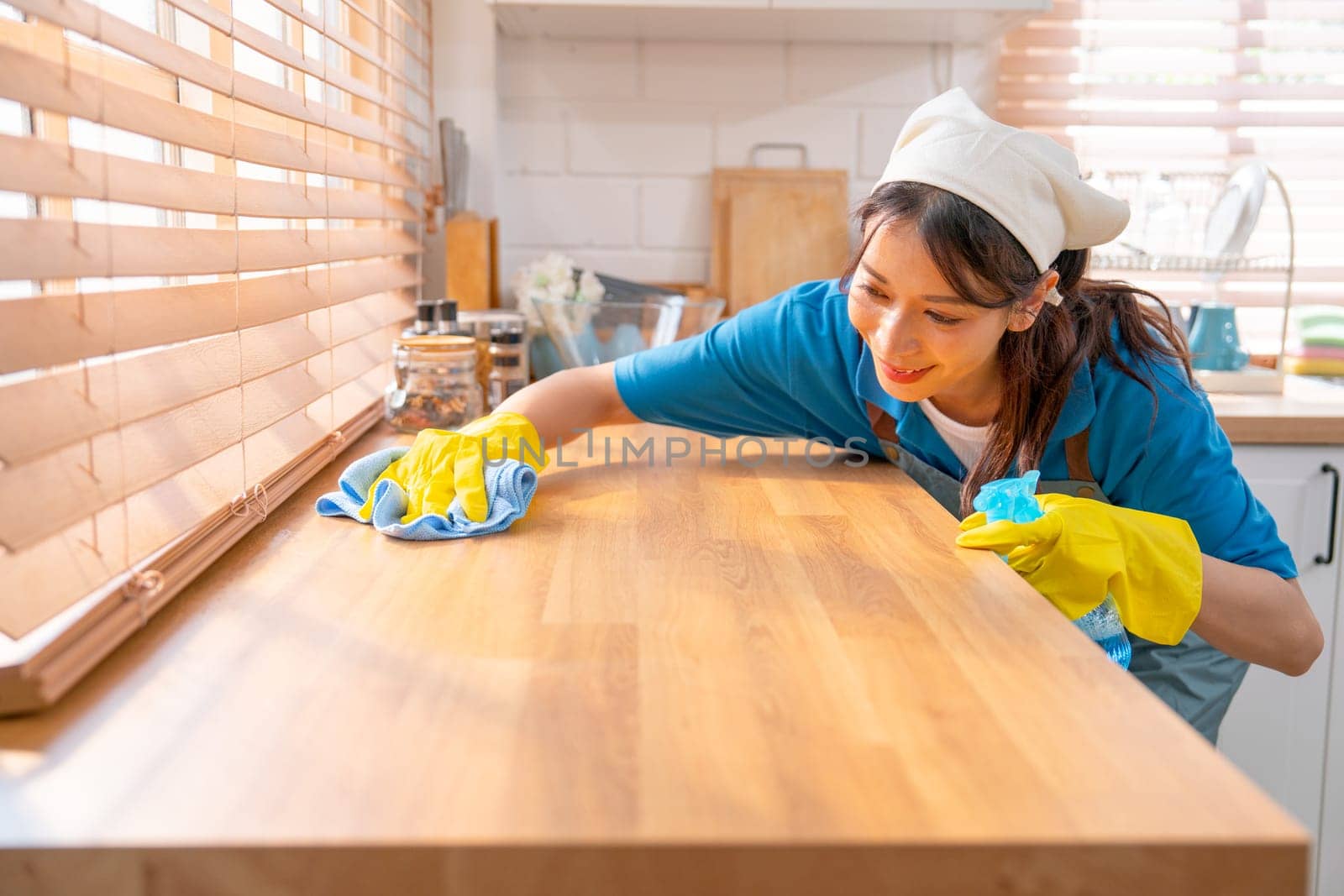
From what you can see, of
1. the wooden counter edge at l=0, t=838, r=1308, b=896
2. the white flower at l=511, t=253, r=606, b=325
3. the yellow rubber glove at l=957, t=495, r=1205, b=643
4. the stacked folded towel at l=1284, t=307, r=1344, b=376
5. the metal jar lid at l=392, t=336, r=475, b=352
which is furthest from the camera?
the stacked folded towel at l=1284, t=307, r=1344, b=376

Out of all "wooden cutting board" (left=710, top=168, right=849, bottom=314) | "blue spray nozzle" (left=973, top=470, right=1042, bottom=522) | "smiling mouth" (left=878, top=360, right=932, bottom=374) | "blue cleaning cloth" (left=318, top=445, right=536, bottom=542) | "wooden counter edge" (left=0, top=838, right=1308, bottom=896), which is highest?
"wooden cutting board" (left=710, top=168, right=849, bottom=314)

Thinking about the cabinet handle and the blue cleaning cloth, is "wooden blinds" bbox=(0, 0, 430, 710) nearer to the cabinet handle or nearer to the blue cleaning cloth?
the blue cleaning cloth

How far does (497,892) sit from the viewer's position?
546mm

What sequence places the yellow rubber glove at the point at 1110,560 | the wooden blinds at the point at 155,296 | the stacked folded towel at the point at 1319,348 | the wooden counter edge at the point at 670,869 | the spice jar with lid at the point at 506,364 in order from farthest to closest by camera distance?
the stacked folded towel at the point at 1319,348 → the spice jar with lid at the point at 506,364 → the yellow rubber glove at the point at 1110,560 → the wooden blinds at the point at 155,296 → the wooden counter edge at the point at 670,869

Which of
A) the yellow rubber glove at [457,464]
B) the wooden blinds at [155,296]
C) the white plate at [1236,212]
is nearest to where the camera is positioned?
the wooden blinds at [155,296]

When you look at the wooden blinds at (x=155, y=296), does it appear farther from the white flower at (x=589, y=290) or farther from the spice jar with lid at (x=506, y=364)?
the white flower at (x=589, y=290)

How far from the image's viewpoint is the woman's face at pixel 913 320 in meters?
1.08

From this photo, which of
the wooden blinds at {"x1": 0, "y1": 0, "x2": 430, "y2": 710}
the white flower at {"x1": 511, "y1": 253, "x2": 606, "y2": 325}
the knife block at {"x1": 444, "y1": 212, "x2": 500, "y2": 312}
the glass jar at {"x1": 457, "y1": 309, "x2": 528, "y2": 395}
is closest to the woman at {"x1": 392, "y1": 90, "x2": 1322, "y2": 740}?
the wooden blinds at {"x1": 0, "y1": 0, "x2": 430, "y2": 710}

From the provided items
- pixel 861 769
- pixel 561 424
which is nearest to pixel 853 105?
pixel 561 424

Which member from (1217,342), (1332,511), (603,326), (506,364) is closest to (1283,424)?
(1332,511)

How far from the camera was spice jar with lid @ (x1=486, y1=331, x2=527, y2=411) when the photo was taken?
170 centimetres

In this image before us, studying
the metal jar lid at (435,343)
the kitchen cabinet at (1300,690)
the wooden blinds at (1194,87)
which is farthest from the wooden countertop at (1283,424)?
the metal jar lid at (435,343)

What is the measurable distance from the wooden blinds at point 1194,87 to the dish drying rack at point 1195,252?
0.13 ft

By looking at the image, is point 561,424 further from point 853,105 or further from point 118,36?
point 853,105
